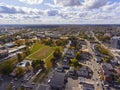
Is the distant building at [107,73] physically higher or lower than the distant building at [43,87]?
higher

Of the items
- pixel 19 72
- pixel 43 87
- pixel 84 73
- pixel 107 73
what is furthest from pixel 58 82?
pixel 107 73

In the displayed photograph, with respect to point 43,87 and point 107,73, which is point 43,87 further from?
point 107,73

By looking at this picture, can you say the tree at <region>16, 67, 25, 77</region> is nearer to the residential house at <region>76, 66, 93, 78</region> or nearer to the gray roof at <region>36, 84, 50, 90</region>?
the gray roof at <region>36, 84, 50, 90</region>

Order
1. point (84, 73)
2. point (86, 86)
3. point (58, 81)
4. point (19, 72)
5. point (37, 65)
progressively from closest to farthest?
point (58, 81), point (86, 86), point (19, 72), point (84, 73), point (37, 65)

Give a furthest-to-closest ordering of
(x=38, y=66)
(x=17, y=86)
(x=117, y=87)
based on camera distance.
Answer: (x=38, y=66) < (x=117, y=87) < (x=17, y=86)

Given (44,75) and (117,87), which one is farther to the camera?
(44,75)

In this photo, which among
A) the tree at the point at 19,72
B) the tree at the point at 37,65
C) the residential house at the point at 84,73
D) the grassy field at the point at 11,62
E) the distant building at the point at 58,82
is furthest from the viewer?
the grassy field at the point at 11,62

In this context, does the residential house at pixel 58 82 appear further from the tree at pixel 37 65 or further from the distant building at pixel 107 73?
the distant building at pixel 107 73

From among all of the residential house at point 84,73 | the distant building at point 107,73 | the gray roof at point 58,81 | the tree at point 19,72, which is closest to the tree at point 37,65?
the tree at point 19,72

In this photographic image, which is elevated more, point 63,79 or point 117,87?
point 63,79

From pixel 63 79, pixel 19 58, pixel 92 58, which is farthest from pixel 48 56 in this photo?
pixel 63 79

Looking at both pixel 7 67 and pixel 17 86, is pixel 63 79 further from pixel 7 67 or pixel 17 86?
pixel 7 67
